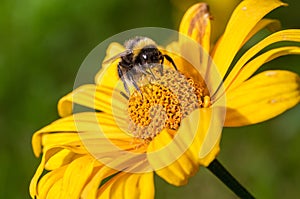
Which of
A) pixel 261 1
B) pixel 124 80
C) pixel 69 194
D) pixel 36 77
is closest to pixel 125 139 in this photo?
pixel 124 80

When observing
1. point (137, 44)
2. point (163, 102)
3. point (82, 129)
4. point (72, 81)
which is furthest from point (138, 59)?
point (72, 81)

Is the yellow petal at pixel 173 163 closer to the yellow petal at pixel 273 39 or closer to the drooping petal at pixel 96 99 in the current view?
the yellow petal at pixel 273 39

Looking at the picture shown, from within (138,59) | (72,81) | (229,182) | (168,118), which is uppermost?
(138,59)

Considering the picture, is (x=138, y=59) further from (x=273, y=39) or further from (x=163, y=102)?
(x=273, y=39)

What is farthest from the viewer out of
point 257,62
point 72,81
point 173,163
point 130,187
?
point 72,81

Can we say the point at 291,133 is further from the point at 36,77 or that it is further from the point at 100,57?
the point at 36,77

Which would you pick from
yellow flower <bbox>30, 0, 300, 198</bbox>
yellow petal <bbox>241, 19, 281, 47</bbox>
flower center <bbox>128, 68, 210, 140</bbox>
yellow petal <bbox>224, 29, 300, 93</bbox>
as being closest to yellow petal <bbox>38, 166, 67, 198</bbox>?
yellow flower <bbox>30, 0, 300, 198</bbox>

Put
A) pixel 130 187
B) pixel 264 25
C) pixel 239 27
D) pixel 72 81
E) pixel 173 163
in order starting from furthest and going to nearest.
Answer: pixel 72 81, pixel 264 25, pixel 239 27, pixel 130 187, pixel 173 163
